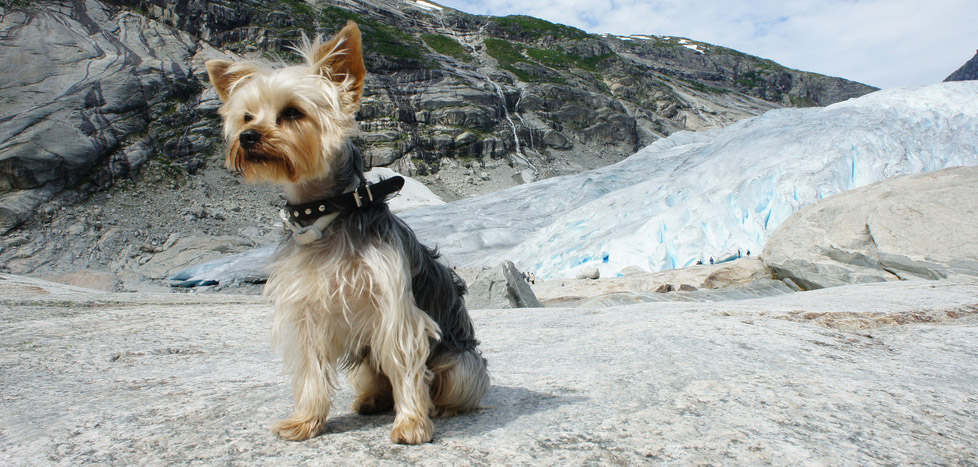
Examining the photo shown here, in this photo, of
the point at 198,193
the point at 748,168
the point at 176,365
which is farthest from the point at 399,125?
the point at 176,365

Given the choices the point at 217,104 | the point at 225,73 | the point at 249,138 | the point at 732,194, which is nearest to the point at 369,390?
the point at 249,138

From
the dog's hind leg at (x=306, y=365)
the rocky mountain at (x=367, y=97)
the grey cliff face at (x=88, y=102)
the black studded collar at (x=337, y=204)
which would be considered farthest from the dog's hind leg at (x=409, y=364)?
the grey cliff face at (x=88, y=102)

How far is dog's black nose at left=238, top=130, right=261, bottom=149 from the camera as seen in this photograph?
218 cm

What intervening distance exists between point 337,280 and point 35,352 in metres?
2.72

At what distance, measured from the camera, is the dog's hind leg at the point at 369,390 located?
2.54m

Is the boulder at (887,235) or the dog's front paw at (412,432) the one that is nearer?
the dog's front paw at (412,432)

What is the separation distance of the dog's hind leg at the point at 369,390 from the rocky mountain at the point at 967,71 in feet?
557

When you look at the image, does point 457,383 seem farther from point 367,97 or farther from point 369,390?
point 367,97

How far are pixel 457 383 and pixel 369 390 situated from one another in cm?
49

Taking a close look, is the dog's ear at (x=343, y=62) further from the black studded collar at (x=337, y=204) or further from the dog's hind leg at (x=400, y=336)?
the dog's hind leg at (x=400, y=336)

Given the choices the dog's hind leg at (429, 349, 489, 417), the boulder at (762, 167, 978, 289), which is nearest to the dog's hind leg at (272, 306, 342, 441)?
the dog's hind leg at (429, 349, 489, 417)

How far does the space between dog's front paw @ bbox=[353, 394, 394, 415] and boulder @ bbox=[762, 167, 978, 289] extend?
37.2 feet

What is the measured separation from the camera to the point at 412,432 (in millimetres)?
2033

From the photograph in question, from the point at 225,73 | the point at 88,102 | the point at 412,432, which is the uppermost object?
the point at 88,102
